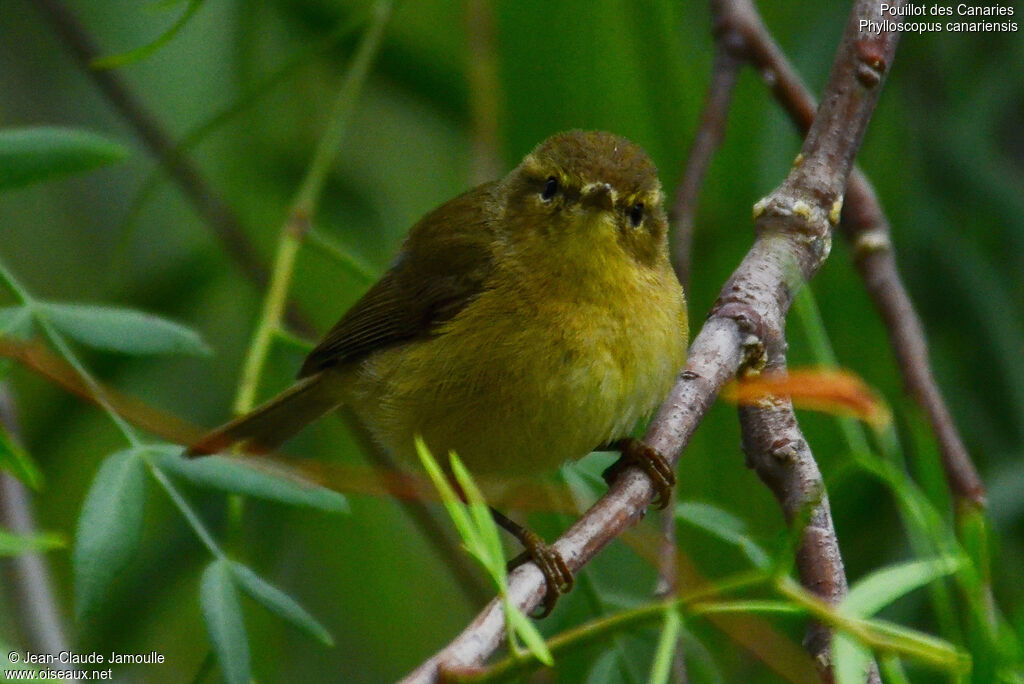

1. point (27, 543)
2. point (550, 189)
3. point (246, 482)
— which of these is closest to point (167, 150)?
point (550, 189)

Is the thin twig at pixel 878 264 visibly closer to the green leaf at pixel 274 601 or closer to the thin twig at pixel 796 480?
the thin twig at pixel 796 480

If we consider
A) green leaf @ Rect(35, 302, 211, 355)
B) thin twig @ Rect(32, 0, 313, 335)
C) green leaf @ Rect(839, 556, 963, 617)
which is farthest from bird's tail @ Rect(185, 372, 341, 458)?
green leaf @ Rect(839, 556, 963, 617)

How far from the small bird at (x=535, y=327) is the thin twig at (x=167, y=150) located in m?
0.73

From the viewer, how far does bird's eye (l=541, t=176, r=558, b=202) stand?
2832mm

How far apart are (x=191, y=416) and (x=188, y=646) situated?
779 mm

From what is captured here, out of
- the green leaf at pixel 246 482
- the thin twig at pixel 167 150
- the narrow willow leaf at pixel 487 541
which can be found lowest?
the narrow willow leaf at pixel 487 541

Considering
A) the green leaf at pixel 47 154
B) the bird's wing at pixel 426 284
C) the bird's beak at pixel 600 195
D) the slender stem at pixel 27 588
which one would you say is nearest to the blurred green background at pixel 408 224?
the bird's wing at pixel 426 284

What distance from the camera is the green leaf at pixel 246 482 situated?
212 centimetres

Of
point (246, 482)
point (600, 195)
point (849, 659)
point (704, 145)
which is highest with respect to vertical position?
point (704, 145)

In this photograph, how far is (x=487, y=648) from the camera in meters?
1.42

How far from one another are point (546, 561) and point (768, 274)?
83 centimetres

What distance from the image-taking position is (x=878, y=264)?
2955 mm

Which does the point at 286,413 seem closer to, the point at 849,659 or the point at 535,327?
the point at 535,327

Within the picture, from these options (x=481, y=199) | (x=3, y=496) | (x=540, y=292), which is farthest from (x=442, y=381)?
(x=3, y=496)
